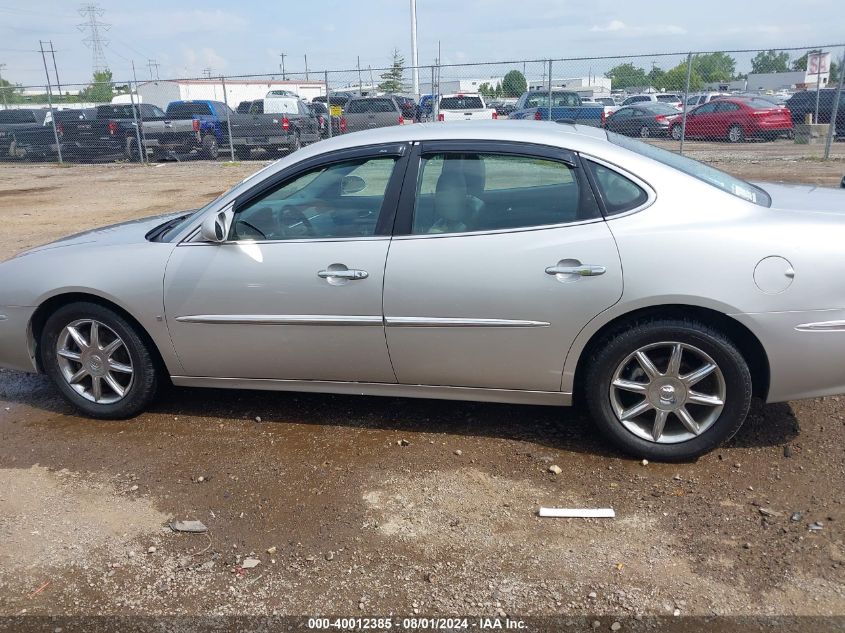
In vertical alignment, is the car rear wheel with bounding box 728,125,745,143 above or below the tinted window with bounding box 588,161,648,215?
below

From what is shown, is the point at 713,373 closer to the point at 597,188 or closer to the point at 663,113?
the point at 597,188

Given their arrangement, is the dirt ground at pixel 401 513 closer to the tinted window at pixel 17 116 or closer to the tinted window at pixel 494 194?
the tinted window at pixel 494 194

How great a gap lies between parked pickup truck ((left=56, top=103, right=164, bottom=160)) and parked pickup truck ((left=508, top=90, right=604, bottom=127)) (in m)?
11.1

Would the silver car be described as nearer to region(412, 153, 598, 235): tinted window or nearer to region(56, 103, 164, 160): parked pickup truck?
region(412, 153, 598, 235): tinted window

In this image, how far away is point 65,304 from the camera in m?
4.12

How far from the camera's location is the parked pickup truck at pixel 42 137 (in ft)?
75.5

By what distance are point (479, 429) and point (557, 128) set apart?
66.4 inches

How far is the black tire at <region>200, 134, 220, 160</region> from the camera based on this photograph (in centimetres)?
2162

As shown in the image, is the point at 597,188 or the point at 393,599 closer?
the point at 393,599

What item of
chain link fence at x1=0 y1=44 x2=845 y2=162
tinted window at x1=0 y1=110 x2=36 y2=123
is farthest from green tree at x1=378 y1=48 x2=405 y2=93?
→ tinted window at x1=0 y1=110 x2=36 y2=123

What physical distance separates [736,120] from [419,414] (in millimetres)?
20787

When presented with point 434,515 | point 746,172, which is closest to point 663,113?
point 746,172

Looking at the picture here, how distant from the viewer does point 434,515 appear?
3223mm

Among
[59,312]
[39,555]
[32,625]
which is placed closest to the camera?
[32,625]
